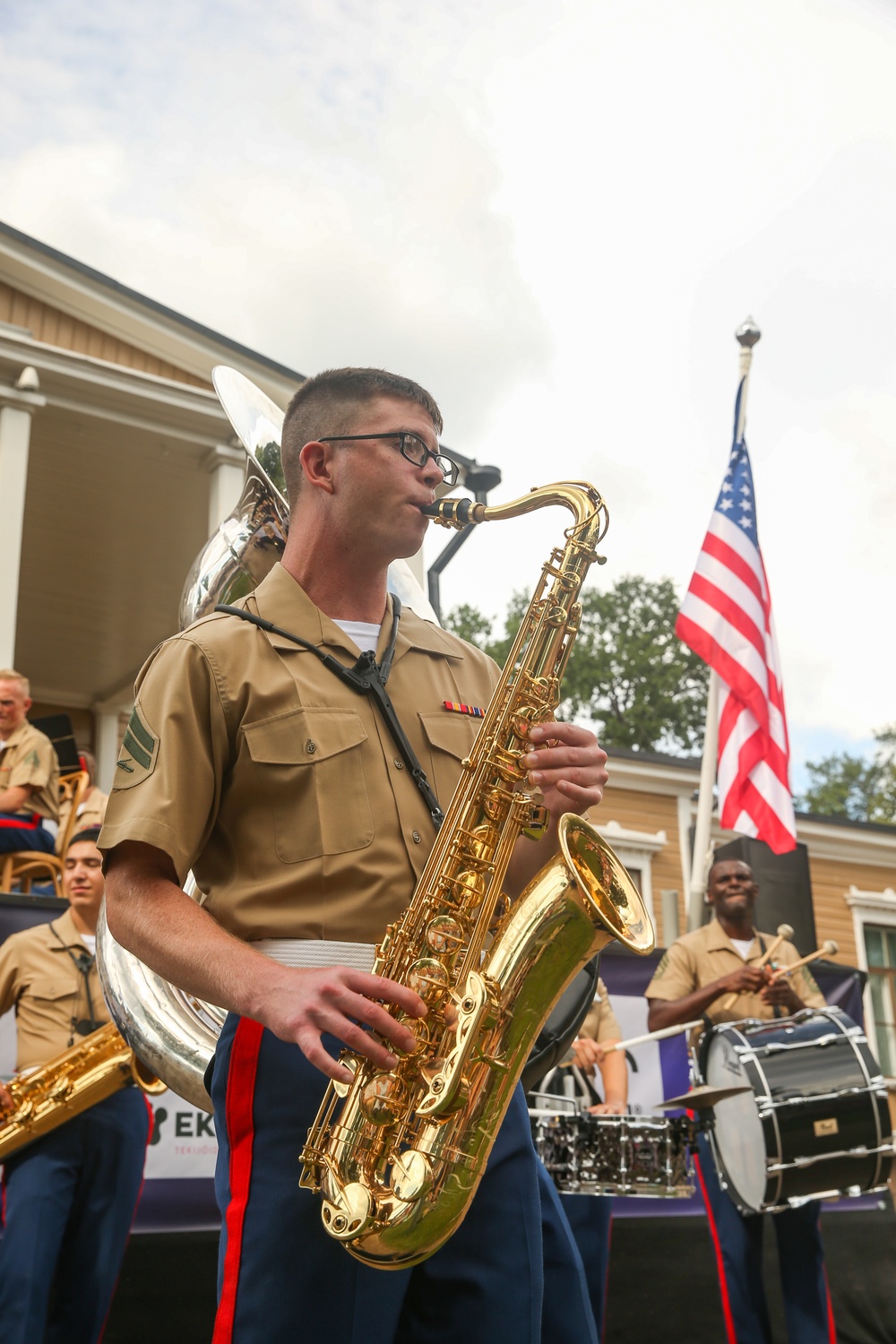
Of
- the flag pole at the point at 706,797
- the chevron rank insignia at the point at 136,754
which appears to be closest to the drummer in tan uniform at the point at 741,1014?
the flag pole at the point at 706,797

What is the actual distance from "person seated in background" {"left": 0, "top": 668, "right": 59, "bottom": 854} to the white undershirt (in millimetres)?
6080

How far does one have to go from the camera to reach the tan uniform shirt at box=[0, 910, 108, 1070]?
5770 mm

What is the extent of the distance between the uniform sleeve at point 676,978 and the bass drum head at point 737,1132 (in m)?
0.72

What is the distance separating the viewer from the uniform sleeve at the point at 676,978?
7137 mm

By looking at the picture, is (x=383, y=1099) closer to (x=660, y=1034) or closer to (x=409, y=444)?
(x=409, y=444)

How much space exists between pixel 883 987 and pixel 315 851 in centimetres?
1842

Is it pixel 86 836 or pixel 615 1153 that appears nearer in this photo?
pixel 615 1153

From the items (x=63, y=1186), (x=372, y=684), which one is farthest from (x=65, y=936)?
(x=372, y=684)

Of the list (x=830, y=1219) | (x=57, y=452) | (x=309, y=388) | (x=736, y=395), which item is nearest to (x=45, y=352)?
(x=57, y=452)

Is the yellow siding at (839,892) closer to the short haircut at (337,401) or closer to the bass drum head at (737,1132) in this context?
the bass drum head at (737,1132)

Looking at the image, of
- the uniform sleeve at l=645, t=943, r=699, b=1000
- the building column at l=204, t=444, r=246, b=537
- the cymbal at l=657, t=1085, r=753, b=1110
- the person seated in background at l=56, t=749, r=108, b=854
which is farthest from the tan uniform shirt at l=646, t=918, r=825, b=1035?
the building column at l=204, t=444, r=246, b=537

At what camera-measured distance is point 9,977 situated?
5844mm

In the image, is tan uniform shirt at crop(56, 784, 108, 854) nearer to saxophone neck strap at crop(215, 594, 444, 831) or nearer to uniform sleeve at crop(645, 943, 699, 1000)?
uniform sleeve at crop(645, 943, 699, 1000)

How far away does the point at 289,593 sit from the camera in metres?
2.80
